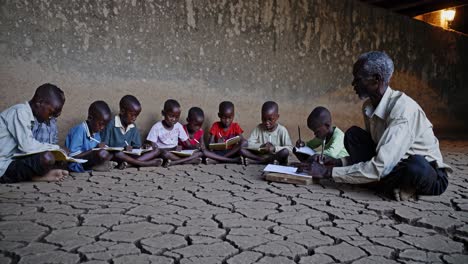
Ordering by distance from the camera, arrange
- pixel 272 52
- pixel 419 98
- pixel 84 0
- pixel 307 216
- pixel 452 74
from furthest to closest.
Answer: pixel 452 74
pixel 419 98
pixel 272 52
pixel 84 0
pixel 307 216


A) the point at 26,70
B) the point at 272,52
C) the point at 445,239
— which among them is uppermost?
the point at 272,52

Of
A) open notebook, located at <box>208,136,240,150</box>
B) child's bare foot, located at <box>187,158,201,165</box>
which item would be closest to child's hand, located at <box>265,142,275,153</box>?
open notebook, located at <box>208,136,240,150</box>

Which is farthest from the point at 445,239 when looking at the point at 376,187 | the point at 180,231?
the point at 180,231

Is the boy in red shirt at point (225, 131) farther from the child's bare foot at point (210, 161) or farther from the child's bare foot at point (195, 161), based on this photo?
the child's bare foot at point (195, 161)

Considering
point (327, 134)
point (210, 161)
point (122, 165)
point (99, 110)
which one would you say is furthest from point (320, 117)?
point (99, 110)

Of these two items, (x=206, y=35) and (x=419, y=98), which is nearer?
(x=206, y=35)

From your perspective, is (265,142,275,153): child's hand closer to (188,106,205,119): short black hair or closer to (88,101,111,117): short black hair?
(188,106,205,119): short black hair

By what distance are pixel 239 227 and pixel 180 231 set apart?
33 centimetres

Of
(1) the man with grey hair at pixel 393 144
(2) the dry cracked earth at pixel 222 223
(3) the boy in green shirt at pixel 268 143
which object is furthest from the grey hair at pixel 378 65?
(3) the boy in green shirt at pixel 268 143

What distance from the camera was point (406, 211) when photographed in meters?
2.65

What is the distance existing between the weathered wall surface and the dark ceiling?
0.77 feet

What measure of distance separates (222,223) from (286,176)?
3.94 feet

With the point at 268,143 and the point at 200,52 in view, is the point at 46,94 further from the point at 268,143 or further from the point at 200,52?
the point at 200,52

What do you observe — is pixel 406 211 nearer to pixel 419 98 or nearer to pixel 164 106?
pixel 164 106
